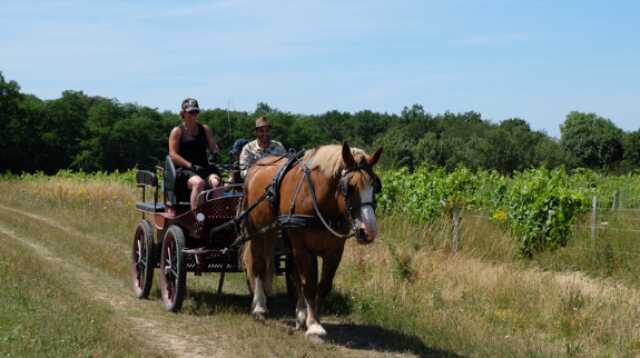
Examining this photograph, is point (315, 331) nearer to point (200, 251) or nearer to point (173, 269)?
point (200, 251)

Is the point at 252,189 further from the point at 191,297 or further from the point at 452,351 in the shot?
the point at 452,351

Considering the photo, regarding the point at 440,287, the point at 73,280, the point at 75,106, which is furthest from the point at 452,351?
the point at 75,106

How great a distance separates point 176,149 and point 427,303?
350 cm

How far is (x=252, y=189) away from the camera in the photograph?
27.8ft

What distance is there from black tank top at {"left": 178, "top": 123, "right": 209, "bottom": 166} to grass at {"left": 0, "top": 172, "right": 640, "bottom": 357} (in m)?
1.68

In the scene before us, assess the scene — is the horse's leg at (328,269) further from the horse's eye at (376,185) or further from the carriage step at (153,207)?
the carriage step at (153,207)

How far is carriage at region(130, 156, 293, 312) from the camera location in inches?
342

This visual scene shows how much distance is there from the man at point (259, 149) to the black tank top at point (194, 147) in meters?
0.47

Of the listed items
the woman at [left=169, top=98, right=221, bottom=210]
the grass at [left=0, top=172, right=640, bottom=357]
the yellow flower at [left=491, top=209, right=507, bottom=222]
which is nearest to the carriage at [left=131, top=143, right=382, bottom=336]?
the woman at [left=169, top=98, right=221, bottom=210]

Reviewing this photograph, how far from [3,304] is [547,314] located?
19.5 feet

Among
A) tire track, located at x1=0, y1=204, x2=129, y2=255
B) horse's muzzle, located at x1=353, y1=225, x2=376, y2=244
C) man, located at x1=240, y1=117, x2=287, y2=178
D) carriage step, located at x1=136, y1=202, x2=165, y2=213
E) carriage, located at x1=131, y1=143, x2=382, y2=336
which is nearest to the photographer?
horse's muzzle, located at x1=353, y1=225, x2=376, y2=244

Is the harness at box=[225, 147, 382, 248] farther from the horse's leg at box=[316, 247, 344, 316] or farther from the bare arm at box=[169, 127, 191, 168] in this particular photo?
the bare arm at box=[169, 127, 191, 168]

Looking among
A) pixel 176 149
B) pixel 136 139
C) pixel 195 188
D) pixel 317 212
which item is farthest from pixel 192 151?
pixel 136 139

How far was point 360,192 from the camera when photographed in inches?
264
